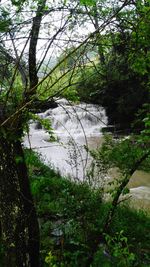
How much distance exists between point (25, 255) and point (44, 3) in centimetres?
224

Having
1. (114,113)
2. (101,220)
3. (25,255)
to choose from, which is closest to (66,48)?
(25,255)

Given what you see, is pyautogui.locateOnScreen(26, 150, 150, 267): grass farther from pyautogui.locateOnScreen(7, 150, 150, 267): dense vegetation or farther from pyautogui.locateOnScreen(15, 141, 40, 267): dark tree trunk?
pyautogui.locateOnScreen(15, 141, 40, 267): dark tree trunk

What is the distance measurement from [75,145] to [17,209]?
15.8 feet

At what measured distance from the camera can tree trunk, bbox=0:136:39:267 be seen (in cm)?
299

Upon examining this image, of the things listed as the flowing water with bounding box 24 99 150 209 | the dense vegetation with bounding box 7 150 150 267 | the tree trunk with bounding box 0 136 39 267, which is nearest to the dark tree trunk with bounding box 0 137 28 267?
the tree trunk with bounding box 0 136 39 267

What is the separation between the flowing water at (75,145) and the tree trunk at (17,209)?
0.18 metres

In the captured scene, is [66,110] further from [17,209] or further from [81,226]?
[81,226]

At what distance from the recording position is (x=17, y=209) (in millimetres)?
3117

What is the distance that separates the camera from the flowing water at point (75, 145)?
3.48 metres

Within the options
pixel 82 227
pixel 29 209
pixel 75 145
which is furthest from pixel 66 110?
pixel 75 145

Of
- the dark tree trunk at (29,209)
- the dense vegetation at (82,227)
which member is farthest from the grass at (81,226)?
the dark tree trunk at (29,209)

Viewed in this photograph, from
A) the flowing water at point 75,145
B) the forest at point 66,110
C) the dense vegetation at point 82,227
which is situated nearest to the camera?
the forest at point 66,110

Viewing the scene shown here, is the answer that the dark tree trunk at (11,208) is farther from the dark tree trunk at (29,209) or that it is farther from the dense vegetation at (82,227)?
the dense vegetation at (82,227)

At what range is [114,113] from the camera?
22.2 metres
